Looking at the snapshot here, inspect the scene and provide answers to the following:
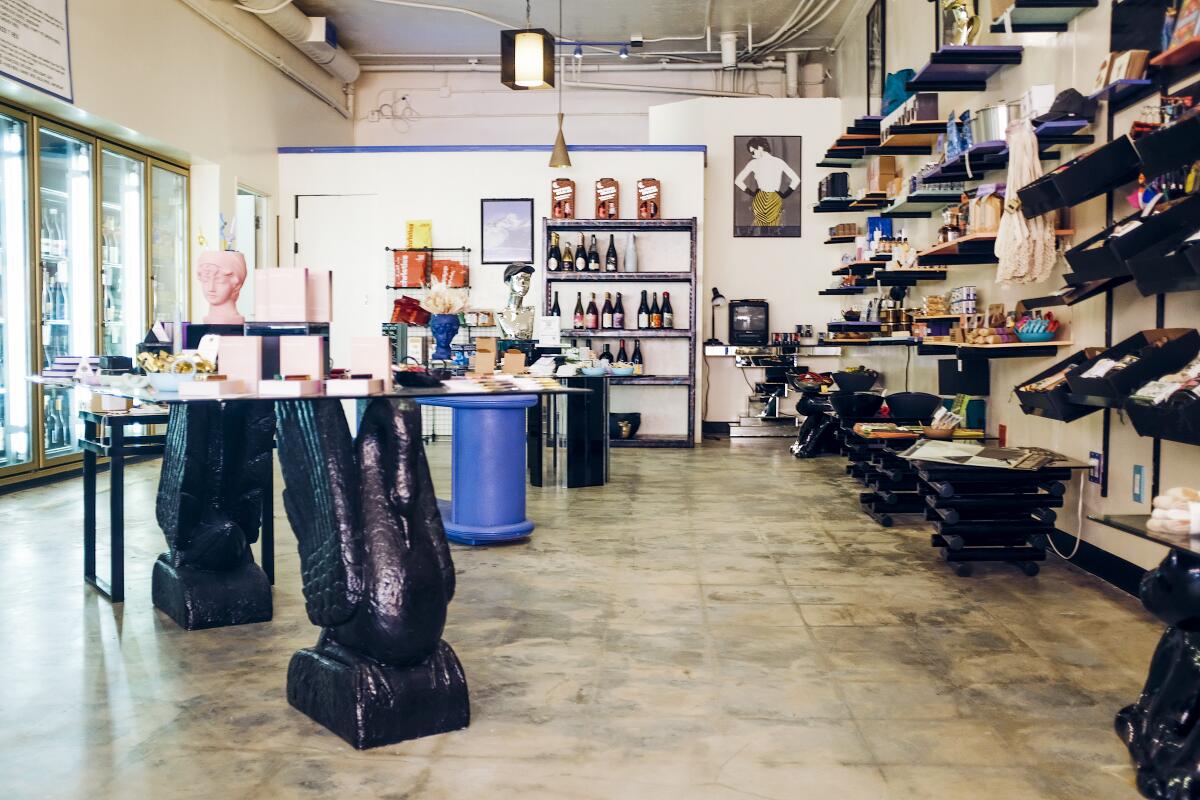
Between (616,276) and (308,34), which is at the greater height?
(308,34)

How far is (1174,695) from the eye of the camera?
239 centimetres

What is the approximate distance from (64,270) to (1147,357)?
6905mm

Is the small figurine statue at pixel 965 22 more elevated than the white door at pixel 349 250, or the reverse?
the small figurine statue at pixel 965 22

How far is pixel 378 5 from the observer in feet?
34.0

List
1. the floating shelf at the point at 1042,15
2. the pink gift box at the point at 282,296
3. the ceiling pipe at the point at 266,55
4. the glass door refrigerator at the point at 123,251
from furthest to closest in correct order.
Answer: the ceiling pipe at the point at 266,55
the glass door refrigerator at the point at 123,251
the floating shelf at the point at 1042,15
the pink gift box at the point at 282,296

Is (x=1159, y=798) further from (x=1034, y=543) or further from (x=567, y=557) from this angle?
(x=567, y=557)

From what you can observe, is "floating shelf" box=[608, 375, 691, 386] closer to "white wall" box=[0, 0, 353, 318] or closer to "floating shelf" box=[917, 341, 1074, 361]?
"white wall" box=[0, 0, 353, 318]

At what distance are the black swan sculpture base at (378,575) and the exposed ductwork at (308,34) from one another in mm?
7427

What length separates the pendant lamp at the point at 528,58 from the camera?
268 inches

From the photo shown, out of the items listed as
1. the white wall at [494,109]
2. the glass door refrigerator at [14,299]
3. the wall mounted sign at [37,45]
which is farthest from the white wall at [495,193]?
the wall mounted sign at [37,45]

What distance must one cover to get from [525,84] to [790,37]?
5146 millimetres

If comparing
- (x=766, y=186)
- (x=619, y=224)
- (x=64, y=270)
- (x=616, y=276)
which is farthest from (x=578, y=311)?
(x=64, y=270)

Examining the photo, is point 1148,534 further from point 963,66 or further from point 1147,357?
point 963,66

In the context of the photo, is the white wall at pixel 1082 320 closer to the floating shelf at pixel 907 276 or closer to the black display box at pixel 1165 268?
the floating shelf at pixel 907 276
